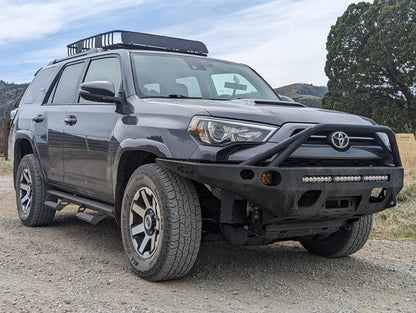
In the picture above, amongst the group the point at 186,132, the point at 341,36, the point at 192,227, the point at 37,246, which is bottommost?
the point at 37,246

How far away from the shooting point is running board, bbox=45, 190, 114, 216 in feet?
14.4

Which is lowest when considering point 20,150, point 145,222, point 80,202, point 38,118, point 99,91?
point 80,202

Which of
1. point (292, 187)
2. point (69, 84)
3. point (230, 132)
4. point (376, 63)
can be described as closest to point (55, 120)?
point (69, 84)

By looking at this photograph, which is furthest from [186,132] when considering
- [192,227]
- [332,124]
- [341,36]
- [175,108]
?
Result: [341,36]

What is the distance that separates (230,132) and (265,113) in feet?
0.98

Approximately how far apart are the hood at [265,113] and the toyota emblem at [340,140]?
0.15 m

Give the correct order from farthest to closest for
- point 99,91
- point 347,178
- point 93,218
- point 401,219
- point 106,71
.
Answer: point 401,219 < point 106,71 < point 93,218 < point 99,91 < point 347,178

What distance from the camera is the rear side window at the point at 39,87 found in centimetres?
610

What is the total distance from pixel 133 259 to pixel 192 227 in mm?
674

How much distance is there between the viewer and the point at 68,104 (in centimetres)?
528

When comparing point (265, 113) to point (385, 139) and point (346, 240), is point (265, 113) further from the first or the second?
point (346, 240)

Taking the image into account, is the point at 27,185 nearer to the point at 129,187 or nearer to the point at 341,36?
the point at 129,187

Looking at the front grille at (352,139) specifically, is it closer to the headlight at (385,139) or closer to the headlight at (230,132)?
the headlight at (385,139)

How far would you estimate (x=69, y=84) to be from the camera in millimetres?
5531
